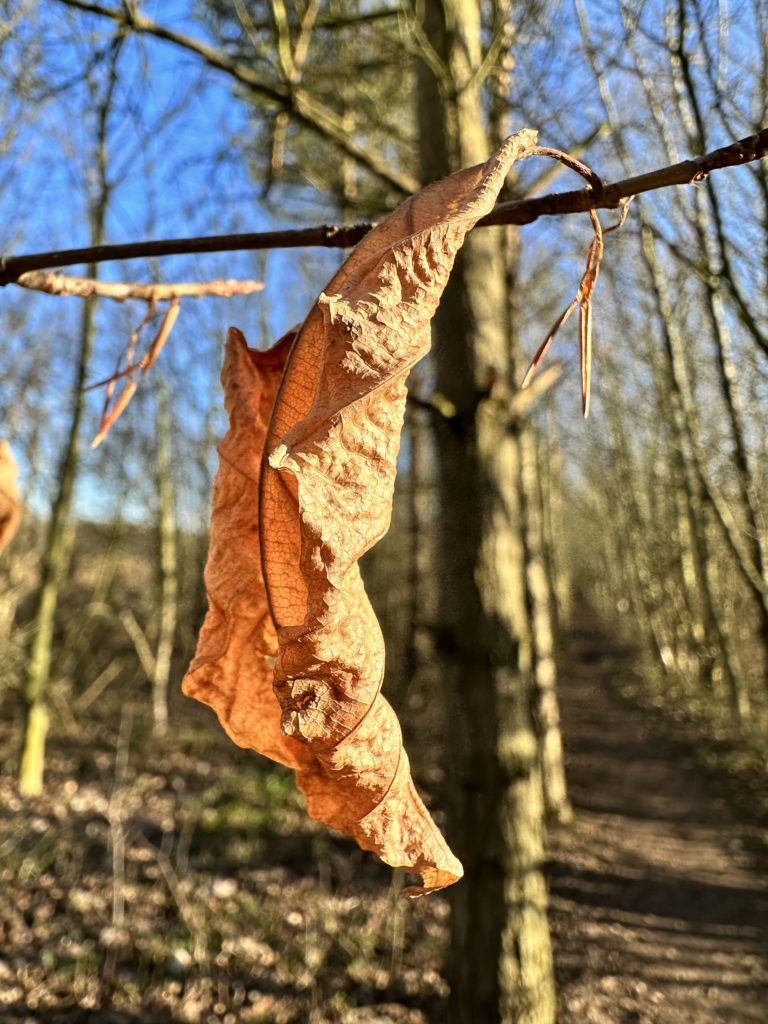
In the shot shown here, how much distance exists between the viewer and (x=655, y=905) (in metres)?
5.91

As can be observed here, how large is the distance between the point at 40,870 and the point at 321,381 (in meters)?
6.22

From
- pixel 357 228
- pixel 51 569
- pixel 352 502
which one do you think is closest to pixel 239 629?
pixel 352 502

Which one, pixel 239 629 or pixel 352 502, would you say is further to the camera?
pixel 239 629

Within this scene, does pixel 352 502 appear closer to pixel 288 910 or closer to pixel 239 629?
pixel 239 629

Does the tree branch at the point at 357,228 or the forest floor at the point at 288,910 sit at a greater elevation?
the tree branch at the point at 357,228

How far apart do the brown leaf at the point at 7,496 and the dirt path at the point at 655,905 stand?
426cm

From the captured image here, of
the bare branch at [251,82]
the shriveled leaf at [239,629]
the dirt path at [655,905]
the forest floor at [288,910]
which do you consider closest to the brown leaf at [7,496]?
the shriveled leaf at [239,629]

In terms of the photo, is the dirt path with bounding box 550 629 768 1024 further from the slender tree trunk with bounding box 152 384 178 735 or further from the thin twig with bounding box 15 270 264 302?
the slender tree trunk with bounding box 152 384 178 735

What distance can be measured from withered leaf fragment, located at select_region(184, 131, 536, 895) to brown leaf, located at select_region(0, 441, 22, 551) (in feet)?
2.53

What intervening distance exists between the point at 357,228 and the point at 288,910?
215 inches

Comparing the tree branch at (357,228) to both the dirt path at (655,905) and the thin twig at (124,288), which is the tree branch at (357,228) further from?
the dirt path at (655,905)

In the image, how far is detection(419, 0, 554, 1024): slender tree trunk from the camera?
2602mm

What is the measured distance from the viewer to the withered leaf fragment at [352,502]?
704 mm

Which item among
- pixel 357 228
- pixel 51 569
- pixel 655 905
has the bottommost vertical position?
pixel 655 905
